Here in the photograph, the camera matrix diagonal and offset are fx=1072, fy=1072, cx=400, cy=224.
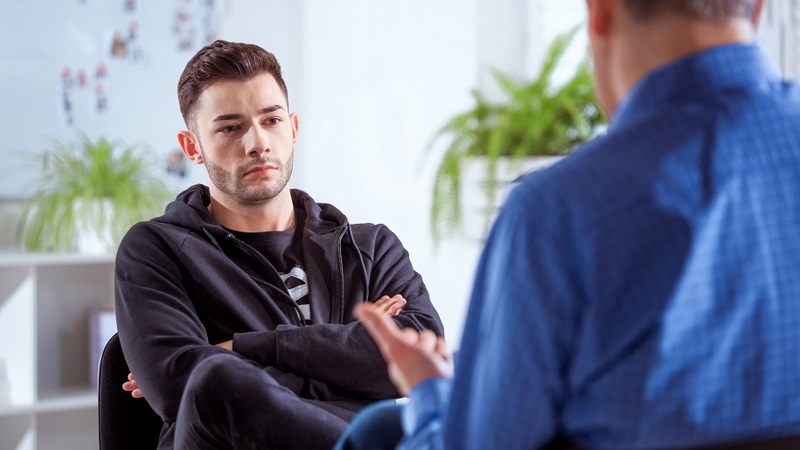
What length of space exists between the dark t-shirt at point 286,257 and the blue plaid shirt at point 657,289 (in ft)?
3.73

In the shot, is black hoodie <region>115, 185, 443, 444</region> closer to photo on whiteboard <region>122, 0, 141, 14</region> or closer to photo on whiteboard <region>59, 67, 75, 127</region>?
photo on whiteboard <region>59, 67, 75, 127</region>

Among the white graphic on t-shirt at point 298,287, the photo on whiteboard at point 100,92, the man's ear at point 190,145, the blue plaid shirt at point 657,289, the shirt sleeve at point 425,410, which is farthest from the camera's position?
the photo on whiteboard at point 100,92

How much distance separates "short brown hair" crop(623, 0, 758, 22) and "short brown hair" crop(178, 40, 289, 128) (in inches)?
48.7

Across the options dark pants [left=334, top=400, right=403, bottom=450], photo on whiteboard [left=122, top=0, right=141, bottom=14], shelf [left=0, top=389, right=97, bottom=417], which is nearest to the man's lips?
dark pants [left=334, top=400, right=403, bottom=450]

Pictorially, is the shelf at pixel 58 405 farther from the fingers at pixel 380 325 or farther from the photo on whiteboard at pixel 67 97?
the fingers at pixel 380 325

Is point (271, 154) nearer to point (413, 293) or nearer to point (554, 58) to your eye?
point (413, 293)

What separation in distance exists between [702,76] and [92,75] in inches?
128

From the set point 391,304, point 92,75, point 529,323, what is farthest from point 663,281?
point 92,75

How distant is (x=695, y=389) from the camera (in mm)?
951

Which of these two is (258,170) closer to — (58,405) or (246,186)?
(246,186)

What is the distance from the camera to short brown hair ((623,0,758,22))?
100cm

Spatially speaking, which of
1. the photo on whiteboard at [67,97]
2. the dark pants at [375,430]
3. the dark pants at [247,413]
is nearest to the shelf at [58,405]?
the photo on whiteboard at [67,97]

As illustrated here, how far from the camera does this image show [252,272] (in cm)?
210

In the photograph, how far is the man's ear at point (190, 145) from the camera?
87.4 inches
